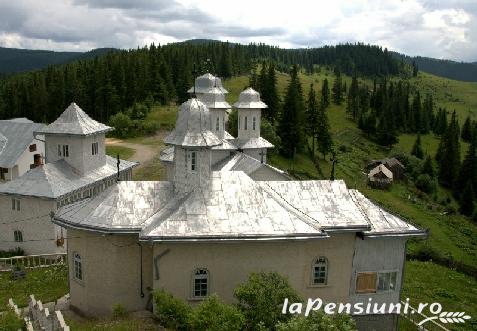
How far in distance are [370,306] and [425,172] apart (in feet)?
224

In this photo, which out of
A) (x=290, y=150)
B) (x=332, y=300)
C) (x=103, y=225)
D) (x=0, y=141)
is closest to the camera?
(x=103, y=225)

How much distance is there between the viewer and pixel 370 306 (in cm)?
2189

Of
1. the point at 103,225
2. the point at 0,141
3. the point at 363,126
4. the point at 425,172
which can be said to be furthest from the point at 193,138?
the point at 363,126

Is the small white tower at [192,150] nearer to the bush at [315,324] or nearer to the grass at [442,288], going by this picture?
the bush at [315,324]

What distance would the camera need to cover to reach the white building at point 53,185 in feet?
106

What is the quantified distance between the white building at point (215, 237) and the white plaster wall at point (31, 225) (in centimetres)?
1177

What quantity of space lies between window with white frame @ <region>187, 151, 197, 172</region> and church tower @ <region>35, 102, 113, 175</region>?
1730cm

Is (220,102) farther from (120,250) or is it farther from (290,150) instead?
(290,150)

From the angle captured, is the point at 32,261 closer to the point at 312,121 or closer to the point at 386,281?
the point at 386,281

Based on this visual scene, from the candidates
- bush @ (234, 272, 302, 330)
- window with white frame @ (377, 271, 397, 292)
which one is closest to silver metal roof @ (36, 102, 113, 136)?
bush @ (234, 272, 302, 330)

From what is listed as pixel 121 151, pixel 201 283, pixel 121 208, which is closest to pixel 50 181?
pixel 121 208

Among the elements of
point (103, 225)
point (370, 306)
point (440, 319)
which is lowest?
point (440, 319)

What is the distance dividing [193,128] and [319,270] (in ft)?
27.4

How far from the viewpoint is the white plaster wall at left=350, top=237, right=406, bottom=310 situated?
838 inches
